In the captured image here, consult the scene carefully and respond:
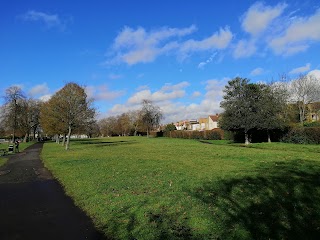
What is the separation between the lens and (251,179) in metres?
10.3

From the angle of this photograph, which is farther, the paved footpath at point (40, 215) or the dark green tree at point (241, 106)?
the dark green tree at point (241, 106)

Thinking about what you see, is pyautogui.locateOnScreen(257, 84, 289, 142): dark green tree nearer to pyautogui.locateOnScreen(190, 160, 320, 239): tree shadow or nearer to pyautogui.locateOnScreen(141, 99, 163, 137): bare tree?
pyautogui.locateOnScreen(190, 160, 320, 239): tree shadow

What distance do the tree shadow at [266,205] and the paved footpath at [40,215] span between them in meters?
3.02

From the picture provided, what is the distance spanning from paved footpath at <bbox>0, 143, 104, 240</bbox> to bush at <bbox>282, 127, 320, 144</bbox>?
32.4 m

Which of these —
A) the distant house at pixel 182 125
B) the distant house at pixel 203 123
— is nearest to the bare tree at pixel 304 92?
the distant house at pixel 203 123

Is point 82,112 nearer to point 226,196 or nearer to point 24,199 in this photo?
point 24,199

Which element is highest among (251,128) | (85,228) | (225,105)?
(225,105)

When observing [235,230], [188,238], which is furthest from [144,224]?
[235,230]

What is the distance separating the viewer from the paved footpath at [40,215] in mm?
6359

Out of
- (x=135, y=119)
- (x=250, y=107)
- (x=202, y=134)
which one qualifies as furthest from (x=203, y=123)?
(x=250, y=107)

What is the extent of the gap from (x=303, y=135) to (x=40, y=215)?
3651 centimetres

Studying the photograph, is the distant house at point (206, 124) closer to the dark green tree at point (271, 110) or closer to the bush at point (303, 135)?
the dark green tree at point (271, 110)

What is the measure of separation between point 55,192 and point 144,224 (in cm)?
544

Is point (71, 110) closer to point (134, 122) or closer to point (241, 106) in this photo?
point (241, 106)
